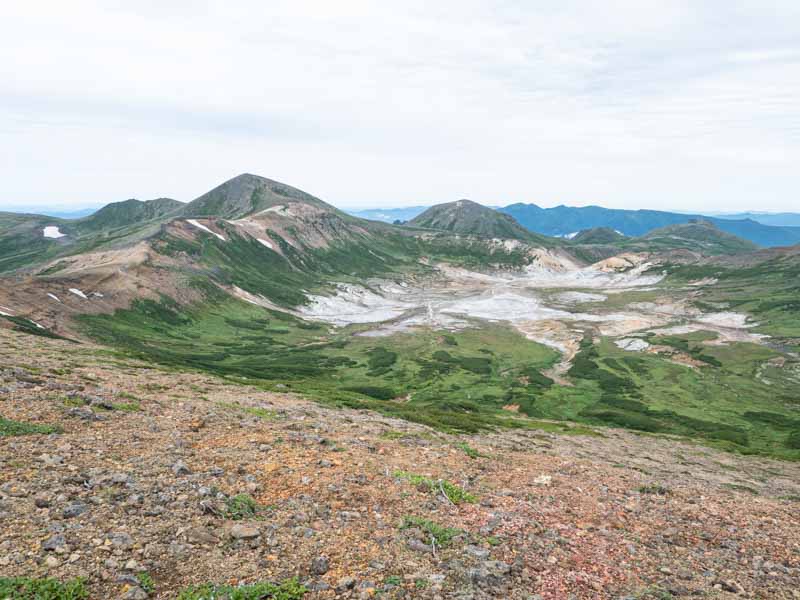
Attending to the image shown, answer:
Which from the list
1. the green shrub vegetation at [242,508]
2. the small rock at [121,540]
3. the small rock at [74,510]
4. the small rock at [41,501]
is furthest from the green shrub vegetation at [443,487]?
the small rock at [41,501]

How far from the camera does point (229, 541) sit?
13117 mm

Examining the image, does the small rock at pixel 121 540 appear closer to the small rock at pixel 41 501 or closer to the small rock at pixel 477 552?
the small rock at pixel 41 501

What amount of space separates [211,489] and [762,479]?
5408 centimetres

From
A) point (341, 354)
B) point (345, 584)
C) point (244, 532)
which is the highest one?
point (244, 532)

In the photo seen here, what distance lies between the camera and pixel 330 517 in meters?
15.4

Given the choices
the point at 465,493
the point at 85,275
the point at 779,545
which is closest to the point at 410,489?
the point at 465,493

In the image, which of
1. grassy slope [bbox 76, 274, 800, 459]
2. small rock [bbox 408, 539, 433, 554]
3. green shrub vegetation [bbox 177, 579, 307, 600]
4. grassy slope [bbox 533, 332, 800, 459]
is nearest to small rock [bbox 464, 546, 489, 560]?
small rock [bbox 408, 539, 433, 554]

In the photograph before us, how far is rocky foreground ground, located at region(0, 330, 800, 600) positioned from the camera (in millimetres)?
11875

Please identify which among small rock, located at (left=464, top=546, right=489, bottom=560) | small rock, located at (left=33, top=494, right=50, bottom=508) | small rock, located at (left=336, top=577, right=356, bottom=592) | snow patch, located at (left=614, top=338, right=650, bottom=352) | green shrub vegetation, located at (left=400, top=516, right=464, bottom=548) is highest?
small rock, located at (left=33, top=494, right=50, bottom=508)

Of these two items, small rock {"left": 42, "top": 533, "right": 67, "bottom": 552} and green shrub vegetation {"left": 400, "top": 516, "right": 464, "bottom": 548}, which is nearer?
small rock {"left": 42, "top": 533, "right": 67, "bottom": 552}

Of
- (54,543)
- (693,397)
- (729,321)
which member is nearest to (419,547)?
(54,543)

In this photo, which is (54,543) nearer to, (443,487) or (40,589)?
(40,589)

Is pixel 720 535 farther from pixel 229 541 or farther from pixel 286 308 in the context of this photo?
pixel 286 308

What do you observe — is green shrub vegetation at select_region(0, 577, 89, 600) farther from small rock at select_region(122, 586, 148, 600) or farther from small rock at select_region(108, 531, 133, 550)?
small rock at select_region(108, 531, 133, 550)
